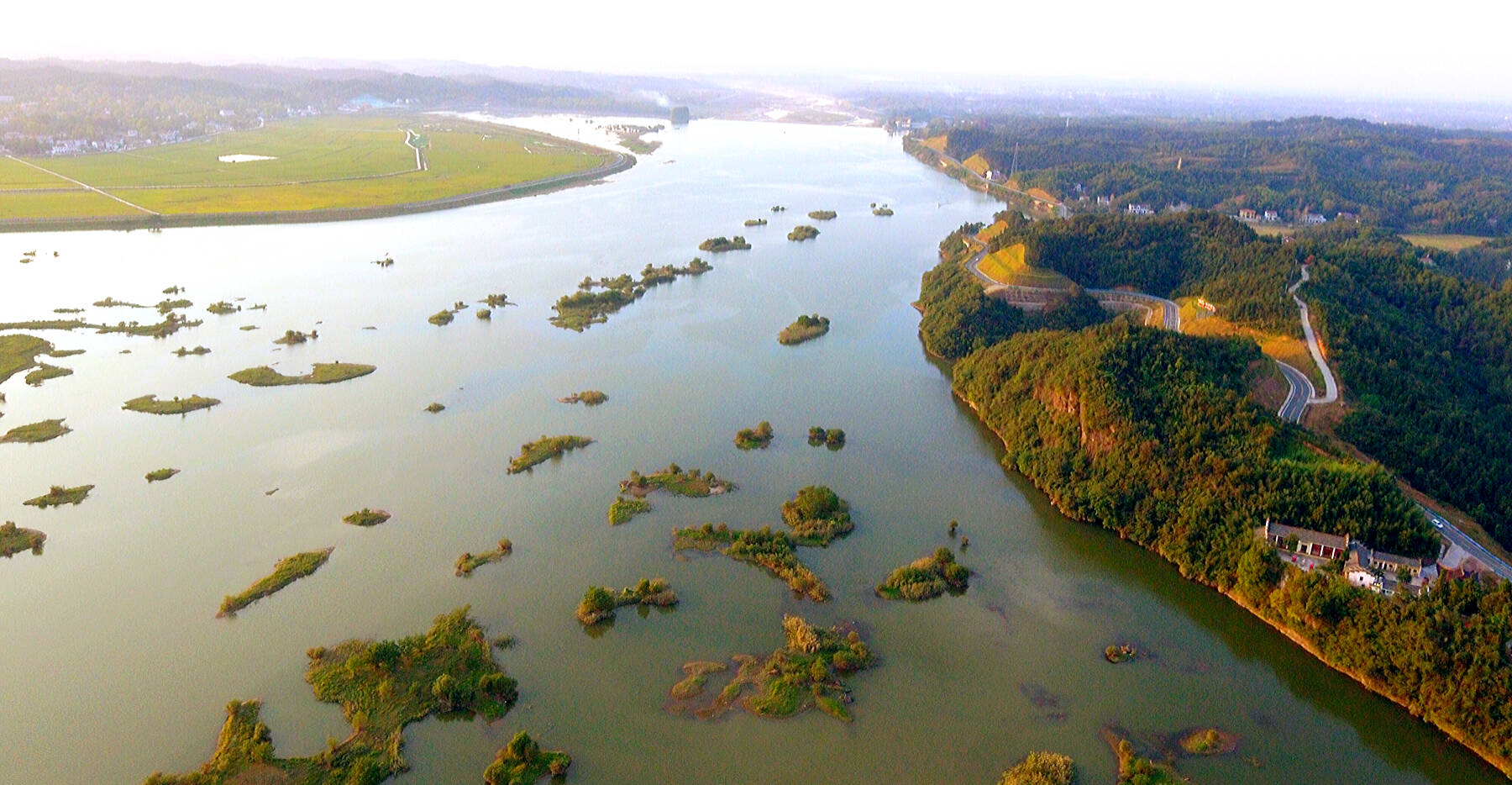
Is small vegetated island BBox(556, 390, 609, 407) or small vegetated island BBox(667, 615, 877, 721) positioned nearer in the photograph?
small vegetated island BBox(667, 615, 877, 721)

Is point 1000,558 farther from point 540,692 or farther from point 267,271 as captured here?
point 267,271

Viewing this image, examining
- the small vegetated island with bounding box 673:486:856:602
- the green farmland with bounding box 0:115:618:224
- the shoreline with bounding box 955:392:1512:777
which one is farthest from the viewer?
the green farmland with bounding box 0:115:618:224

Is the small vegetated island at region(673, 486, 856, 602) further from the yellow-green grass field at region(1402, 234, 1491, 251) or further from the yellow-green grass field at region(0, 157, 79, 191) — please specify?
the yellow-green grass field at region(0, 157, 79, 191)

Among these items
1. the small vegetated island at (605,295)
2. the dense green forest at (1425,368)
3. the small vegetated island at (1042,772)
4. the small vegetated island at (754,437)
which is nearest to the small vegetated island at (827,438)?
the small vegetated island at (754,437)

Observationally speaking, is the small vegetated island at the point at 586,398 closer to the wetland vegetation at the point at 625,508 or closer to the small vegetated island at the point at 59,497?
the wetland vegetation at the point at 625,508

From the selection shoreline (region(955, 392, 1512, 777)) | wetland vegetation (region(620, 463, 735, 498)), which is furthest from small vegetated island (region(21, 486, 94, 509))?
shoreline (region(955, 392, 1512, 777))

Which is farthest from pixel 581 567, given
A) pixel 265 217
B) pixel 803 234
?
pixel 265 217
